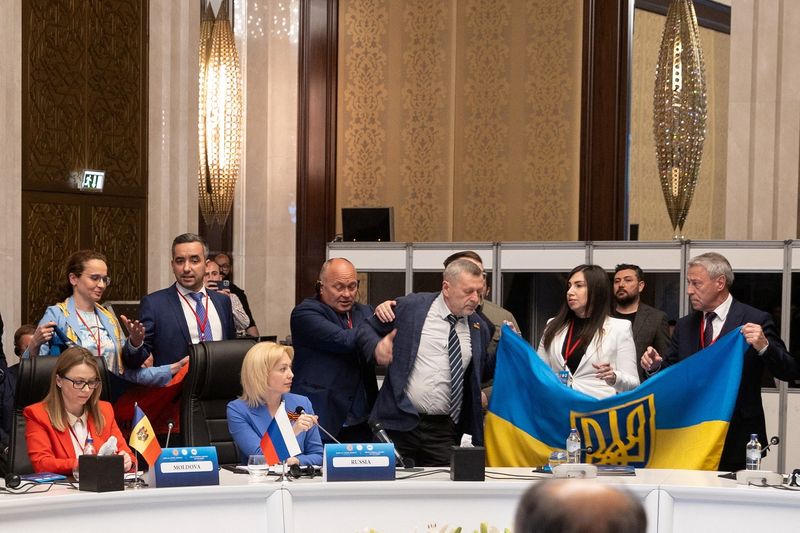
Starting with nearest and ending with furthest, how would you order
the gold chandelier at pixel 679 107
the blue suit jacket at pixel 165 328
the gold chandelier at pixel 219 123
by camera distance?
the blue suit jacket at pixel 165 328 < the gold chandelier at pixel 679 107 < the gold chandelier at pixel 219 123

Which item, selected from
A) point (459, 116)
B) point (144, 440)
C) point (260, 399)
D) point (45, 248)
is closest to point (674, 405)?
point (260, 399)

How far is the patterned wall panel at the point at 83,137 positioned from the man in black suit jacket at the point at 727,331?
434 centimetres

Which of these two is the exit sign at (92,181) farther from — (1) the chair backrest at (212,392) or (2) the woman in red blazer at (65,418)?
(2) the woman in red blazer at (65,418)

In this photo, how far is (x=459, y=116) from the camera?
37.3 ft

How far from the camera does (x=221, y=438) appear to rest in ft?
16.1

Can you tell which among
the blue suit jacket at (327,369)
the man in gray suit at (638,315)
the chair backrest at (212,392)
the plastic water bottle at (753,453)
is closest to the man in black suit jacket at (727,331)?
the plastic water bottle at (753,453)

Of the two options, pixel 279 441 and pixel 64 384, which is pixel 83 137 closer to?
pixel 64 384

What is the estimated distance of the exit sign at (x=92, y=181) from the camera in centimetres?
804

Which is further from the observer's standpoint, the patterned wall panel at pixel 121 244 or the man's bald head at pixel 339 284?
the patterned wall panel at pixel 121 244

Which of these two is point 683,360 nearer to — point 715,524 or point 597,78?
point 715,524

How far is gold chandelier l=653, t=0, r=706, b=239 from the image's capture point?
8844mm

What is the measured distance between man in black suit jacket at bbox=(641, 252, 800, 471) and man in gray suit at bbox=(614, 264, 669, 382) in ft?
2.07

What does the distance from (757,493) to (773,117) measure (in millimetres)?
6085

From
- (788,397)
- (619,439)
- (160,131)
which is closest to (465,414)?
(619,439)
